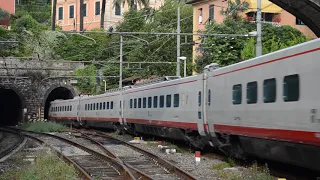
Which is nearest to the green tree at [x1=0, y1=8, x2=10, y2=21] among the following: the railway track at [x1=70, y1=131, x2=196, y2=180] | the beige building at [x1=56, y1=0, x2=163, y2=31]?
the beige building at [x1=56, y1=0, x2=163, y2=31]

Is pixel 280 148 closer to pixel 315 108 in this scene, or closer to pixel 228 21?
pixel 315 108

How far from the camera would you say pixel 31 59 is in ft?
183

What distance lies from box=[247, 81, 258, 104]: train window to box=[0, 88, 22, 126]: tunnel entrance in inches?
2156

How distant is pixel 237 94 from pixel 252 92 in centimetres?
105

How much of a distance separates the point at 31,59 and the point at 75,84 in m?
5.94

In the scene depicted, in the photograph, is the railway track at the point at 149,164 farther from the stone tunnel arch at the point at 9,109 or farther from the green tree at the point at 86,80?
the stone tunnel arch at the point at 9,109

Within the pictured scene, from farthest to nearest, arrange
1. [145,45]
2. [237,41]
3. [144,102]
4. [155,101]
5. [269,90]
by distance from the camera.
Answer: [145,45], [237,41], [144,102], [155,101], [269,90]

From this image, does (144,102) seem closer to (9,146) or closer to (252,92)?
(9,146)

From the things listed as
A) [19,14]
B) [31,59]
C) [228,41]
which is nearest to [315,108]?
[228,41]

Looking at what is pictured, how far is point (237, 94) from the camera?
47.2 feet

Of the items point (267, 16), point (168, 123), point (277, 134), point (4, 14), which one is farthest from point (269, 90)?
point (4, 14)

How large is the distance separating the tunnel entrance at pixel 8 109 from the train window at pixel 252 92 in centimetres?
5477

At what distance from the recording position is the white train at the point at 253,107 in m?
10.6

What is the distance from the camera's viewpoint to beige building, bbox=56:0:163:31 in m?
83.4
